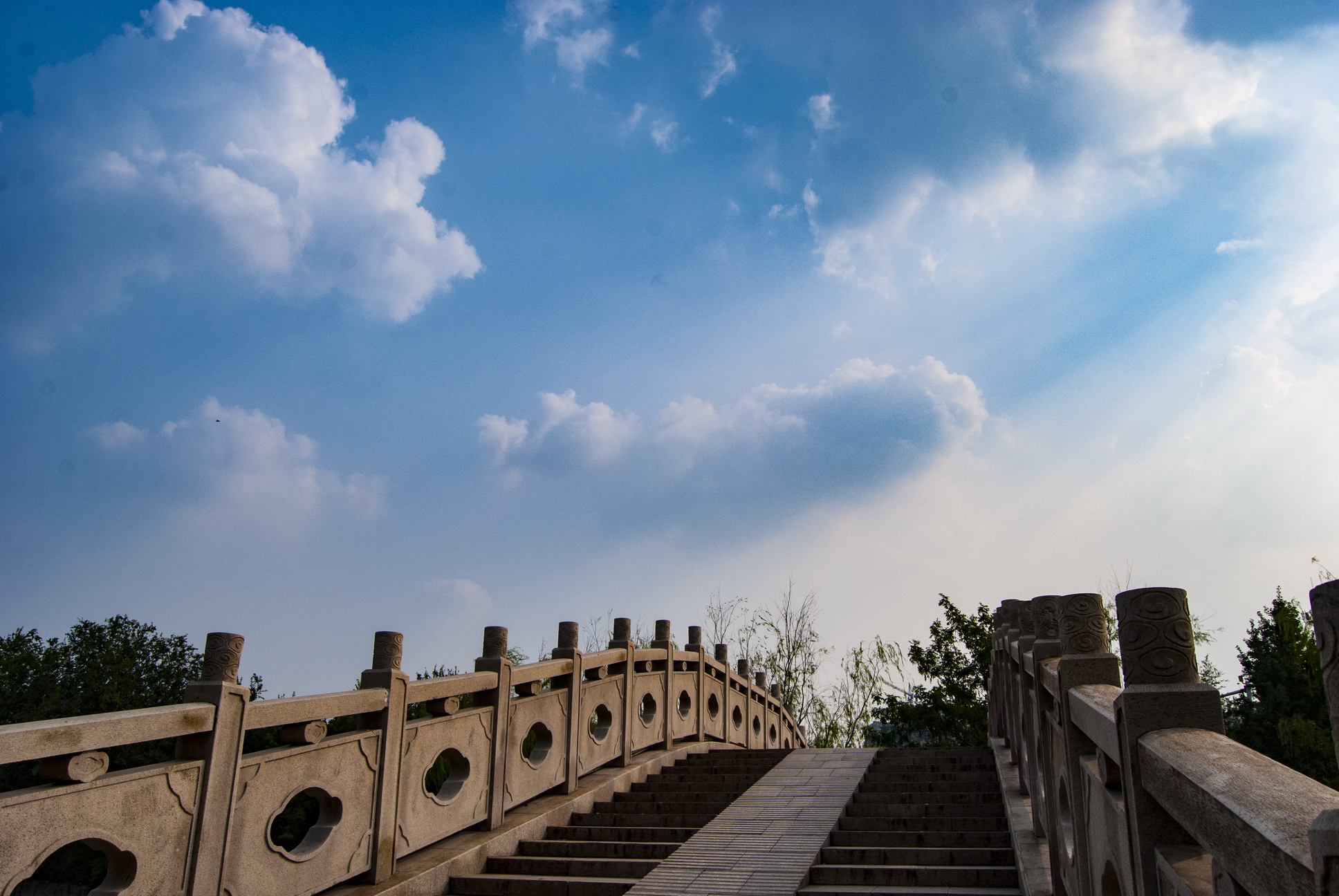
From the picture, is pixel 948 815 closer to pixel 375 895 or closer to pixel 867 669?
pixel 375 895

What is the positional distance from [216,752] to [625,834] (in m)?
3.81

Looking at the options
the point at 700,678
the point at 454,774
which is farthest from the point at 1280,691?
the point at 454,774

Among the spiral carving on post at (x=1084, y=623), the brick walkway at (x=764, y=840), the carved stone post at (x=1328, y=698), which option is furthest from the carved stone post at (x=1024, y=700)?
the carved stone post at (x=1328, y=698)

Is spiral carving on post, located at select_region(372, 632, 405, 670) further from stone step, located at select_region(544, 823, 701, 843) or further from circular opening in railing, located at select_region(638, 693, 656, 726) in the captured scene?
circular opening in railing, located at select_region(638, 693, 656, 726)

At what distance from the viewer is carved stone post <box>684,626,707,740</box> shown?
13695 mm

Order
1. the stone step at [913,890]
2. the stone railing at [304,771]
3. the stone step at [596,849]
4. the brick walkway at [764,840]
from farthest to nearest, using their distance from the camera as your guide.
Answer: the stone step at [596,849], the brick walkway at [764,840], the stone step at [913,890], the stone railing at [304,771]

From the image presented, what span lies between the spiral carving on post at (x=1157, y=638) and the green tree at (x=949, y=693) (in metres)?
20.8

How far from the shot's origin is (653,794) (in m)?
9.81

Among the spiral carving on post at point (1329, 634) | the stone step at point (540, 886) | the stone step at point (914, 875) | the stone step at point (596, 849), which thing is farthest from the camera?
the stone step at point (596, 849)

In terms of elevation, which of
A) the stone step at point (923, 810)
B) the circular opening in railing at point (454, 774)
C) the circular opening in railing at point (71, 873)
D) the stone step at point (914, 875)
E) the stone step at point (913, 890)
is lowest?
the circular opening in railing at point (71, 873)

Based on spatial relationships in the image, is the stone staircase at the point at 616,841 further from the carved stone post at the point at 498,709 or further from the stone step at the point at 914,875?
the stone step at the point at 914,875

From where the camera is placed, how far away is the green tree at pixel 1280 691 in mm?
20172

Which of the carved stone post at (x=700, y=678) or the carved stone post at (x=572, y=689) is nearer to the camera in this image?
the carved stone post at (x=572, y=689)

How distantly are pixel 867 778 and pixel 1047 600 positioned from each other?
18.6 ft
